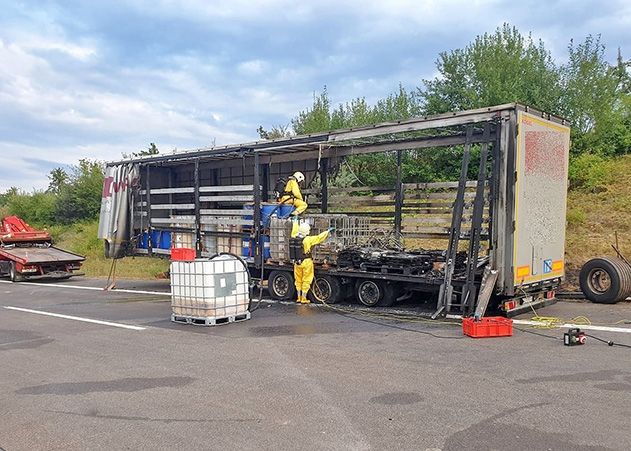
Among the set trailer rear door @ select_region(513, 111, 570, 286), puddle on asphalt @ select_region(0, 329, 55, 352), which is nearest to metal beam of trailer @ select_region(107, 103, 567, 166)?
trailer rear door @ select_region(513, 111, 570, 286)

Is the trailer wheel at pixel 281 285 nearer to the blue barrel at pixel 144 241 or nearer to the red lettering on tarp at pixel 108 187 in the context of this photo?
the blue barrel at pixel 144 241

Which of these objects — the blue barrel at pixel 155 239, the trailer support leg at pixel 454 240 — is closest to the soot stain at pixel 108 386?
the trailer support leg at pixel 454 240

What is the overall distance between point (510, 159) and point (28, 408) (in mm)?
7120

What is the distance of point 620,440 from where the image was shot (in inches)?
169

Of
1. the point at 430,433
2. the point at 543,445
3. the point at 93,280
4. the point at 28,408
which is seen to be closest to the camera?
the point at 543,445

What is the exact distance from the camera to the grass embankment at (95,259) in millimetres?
21234

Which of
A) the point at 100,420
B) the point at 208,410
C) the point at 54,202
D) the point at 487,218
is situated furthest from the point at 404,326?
the point at 54,202

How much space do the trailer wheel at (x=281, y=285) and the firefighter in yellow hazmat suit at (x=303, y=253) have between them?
446 mm

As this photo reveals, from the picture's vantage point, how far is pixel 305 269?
11.6 meters

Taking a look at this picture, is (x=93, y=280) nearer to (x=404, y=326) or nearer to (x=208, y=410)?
(x=404, y=326)

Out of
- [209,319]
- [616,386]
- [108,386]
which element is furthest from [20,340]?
[616,386]

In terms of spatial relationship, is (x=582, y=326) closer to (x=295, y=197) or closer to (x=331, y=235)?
(x=331, y=235)

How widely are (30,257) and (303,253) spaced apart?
11906 millimetres

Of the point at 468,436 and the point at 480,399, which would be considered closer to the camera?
the point at 468,436
